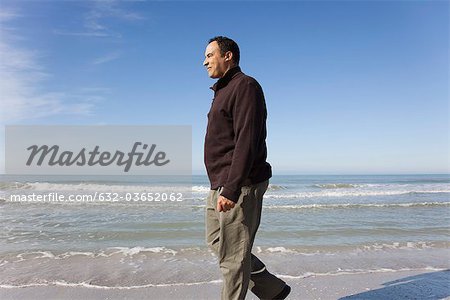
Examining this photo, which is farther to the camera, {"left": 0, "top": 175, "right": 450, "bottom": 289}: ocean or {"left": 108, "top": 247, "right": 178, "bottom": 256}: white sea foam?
{"left": 108, "top": 247, "right": 178, "bottom": 256}: white sea foam

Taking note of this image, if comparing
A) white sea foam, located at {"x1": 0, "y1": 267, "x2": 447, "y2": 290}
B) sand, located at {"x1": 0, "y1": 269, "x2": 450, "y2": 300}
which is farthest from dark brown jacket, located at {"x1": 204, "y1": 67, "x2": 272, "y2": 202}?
white sea foam, located at {"x1": 0, "y1": 267, "x2": 447, "y2": 290}

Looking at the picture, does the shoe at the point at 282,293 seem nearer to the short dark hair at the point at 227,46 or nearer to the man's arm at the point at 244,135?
the man's arm at the point at 244,135

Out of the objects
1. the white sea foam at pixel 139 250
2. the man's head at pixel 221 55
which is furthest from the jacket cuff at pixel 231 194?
the white sea foam at pixel 139 250

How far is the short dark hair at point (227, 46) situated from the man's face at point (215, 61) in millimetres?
19

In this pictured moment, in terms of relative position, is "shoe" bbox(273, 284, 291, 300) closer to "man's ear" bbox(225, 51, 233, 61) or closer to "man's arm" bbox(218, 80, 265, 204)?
"man's arm" bbox(218, 80, 265, 204)

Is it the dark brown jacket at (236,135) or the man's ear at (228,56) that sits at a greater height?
the man's ear at (228,56)

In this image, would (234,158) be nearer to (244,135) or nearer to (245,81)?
(244,135)

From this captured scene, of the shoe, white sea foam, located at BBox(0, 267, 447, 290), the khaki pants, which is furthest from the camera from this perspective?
white sea foam, located at BBox(0, 267, 447, 290)

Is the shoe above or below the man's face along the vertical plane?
below

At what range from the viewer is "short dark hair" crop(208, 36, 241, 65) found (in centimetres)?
221

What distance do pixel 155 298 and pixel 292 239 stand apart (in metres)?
3.09

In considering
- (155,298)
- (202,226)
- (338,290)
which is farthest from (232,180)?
(202,226)

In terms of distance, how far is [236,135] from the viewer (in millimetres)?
2070

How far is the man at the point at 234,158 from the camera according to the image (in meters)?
2.03
